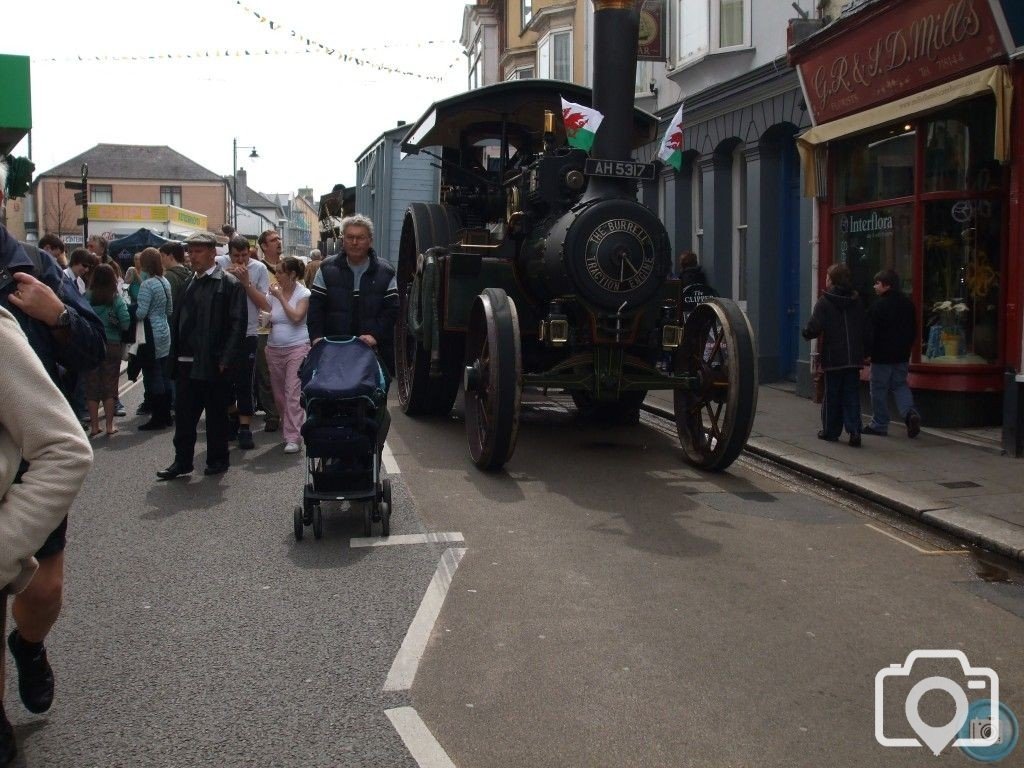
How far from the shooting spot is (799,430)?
11227 millimetres

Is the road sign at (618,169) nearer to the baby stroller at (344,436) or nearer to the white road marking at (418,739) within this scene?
the baby stroller at (344,436)

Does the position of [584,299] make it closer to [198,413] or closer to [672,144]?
[672,144]

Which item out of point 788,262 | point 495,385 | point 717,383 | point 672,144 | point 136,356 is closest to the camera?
point 495,385

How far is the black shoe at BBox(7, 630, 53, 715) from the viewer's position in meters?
4.00

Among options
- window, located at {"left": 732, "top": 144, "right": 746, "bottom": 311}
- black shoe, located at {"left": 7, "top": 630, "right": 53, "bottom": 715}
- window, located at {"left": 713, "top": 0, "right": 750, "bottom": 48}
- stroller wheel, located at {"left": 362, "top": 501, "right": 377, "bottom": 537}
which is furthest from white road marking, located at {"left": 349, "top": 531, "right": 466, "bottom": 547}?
window, located at {"left": 713, "top": 0, "right": 750, "bottom": 48}

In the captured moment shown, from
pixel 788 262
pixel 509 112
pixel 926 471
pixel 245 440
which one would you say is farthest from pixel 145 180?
pixel 926 471

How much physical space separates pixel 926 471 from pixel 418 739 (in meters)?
6.20

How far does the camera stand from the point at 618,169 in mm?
9172

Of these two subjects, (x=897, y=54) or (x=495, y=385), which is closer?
(x=495, y=385)

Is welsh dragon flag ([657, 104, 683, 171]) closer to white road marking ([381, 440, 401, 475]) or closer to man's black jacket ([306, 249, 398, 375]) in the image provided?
man's black jacket ([306, 249, 398, 375])

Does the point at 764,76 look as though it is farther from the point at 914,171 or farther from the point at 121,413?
the point at 121,413

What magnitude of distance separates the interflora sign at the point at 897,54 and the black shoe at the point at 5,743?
950 cm

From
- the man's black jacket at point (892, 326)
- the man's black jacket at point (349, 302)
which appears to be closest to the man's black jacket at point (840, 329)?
the man's black jacket at point (892, 326)

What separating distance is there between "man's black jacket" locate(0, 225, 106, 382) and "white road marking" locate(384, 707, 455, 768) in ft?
5.53
